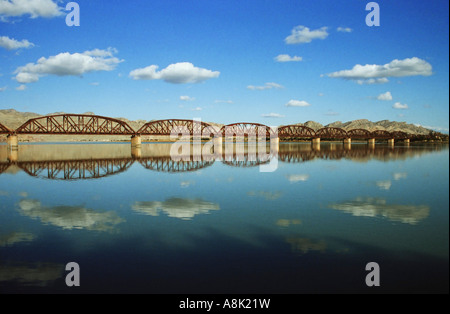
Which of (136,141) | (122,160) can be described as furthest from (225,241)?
(136,141)

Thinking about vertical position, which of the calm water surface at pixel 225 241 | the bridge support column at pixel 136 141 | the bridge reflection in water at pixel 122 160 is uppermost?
the bridge support column at pixel 136 141

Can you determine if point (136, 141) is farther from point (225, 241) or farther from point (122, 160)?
point (225, 241)

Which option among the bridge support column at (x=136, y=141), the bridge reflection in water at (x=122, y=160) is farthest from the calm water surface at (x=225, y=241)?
the bridge support column at (x=136, y=141)

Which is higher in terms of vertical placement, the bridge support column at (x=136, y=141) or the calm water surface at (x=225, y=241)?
the bridge support column at (x=136, y=141)

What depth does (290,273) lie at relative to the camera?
10.5 meters

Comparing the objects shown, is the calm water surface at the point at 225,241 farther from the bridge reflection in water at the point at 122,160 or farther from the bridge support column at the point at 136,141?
the bridge support column at the point at 136,141

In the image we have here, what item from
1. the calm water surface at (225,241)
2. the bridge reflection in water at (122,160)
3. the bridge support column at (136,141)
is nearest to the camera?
the calm water surface at (225,241)

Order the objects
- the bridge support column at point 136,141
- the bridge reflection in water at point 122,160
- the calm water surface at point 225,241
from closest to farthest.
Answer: the calm water surface at point 225,241 → the bridge reflection in water at point 122,160 → the bridge support column at point 136,141

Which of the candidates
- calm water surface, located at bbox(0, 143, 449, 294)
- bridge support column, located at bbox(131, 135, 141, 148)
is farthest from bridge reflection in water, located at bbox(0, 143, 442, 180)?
bridge support column, located at bbox(131, 135, 141, 148)

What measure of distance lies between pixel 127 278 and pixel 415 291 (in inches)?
345

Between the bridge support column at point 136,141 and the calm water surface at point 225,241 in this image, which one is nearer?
the calm water surface at point 225,241
